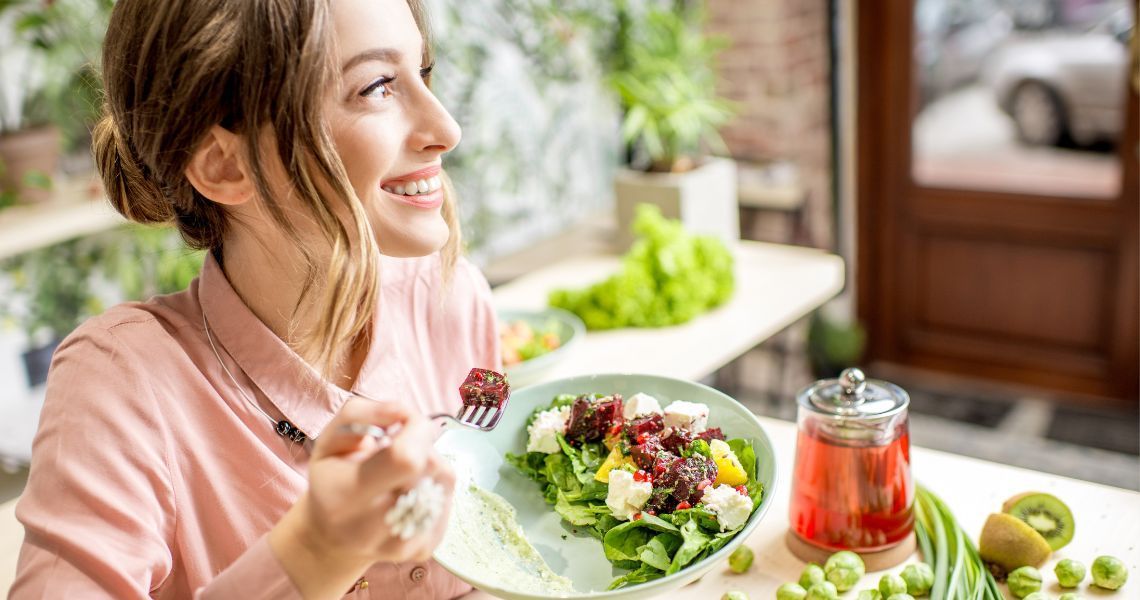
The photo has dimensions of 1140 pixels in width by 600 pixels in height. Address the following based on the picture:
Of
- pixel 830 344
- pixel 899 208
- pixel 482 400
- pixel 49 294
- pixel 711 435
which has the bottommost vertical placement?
pixel 830 344

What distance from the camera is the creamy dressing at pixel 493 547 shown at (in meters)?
1.01

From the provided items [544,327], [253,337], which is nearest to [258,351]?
[253,337]

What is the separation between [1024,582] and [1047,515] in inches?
5.3

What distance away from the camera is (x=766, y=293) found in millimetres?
2535

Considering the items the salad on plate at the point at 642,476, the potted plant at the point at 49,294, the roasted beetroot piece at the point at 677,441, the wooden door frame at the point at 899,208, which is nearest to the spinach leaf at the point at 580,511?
the salad on plate at the point at 642,476

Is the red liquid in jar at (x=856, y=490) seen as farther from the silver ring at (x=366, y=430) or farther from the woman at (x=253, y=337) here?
the silver ring at (x=366, y=430)

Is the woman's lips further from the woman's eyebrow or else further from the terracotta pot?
the terracotta pot

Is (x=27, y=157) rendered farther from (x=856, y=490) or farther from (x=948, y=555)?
(x=948, y=555)

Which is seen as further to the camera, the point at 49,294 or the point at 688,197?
the point at 688,197

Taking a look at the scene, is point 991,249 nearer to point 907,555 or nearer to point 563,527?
point 907,555

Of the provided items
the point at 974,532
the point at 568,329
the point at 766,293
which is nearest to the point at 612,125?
the point at 766,293

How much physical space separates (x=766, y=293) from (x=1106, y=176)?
1769 mm

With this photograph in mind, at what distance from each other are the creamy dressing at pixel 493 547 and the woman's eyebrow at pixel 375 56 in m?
0.50

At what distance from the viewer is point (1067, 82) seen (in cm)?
353
